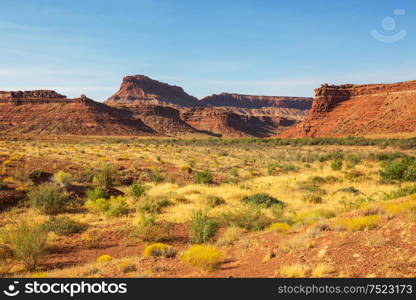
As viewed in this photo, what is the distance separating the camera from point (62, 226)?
9.54 m

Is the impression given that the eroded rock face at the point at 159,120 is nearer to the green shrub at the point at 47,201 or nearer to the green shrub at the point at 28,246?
the green shrub at the point at 47,201

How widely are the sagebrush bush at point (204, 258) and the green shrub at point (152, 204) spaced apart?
6045 mm

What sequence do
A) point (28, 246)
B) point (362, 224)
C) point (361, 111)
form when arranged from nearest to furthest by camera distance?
1. point (362, 224)
2. point (28, 246)
3. point (361, 111)

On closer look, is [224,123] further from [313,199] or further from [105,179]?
[313,199]

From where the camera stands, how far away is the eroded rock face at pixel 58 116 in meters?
84.1

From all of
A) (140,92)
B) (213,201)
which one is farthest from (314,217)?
(140,92)

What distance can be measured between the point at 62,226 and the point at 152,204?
3.60 metres

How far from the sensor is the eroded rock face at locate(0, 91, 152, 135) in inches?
3310

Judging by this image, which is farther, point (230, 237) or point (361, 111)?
point (361, 111)

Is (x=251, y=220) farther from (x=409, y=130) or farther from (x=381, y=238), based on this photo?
(x=409, y=130)

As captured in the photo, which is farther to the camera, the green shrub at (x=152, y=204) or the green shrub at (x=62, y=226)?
the green shrub at (x=152, y=204)

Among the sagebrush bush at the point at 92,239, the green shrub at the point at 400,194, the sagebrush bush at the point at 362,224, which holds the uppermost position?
the sagebrush bush at the point at 362,224

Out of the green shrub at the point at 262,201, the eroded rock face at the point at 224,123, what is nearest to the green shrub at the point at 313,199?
the green shrub at the point at 262,201

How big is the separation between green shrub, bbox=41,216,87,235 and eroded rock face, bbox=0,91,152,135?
79242 mm
